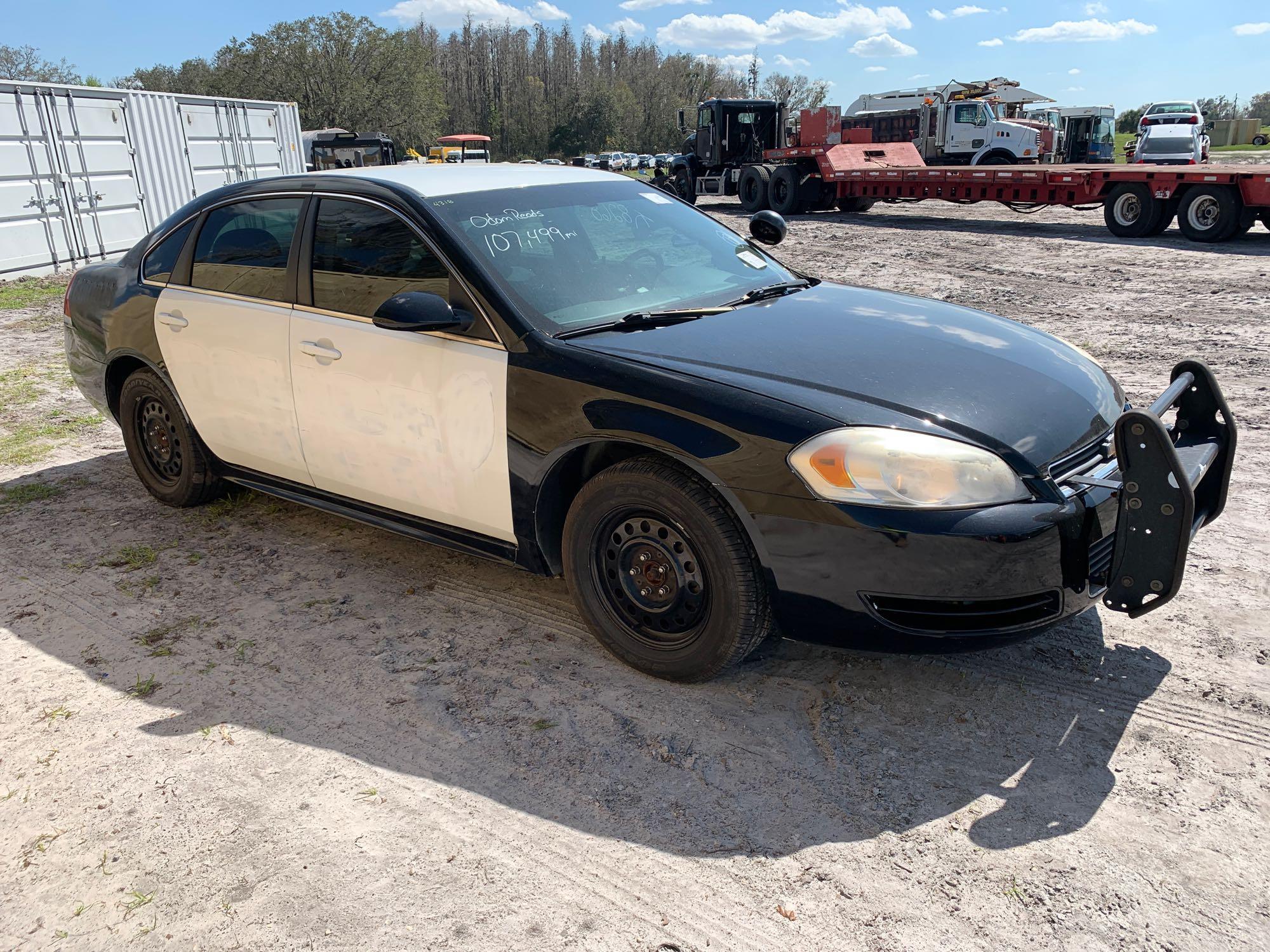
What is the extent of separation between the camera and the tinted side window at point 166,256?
4.61 meters

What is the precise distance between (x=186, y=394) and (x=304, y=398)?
0.94m

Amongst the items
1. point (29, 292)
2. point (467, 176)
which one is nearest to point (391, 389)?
point (467, 176)

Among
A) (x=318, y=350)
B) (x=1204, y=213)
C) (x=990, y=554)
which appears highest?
(x=318, y=350)

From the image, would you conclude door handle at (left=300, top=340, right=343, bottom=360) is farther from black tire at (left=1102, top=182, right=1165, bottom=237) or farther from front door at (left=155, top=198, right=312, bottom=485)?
black tire at (left=1102, top=182, right=1165, bottom=237)

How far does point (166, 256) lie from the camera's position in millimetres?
4676

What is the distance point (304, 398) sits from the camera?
13.1ft

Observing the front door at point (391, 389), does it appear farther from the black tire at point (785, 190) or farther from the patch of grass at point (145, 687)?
the black tire at point (785, 190)

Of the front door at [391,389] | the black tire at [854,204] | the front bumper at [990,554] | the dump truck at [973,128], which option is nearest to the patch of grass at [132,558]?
the front door at [391,389]

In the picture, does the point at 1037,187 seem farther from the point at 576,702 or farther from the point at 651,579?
the point at 576,702

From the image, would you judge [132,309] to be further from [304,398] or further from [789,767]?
[789,767]

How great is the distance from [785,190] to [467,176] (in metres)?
20.6

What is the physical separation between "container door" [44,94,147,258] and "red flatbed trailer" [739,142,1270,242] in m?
14.0

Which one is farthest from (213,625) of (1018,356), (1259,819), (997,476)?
(1259,819)

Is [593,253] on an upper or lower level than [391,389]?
upper
